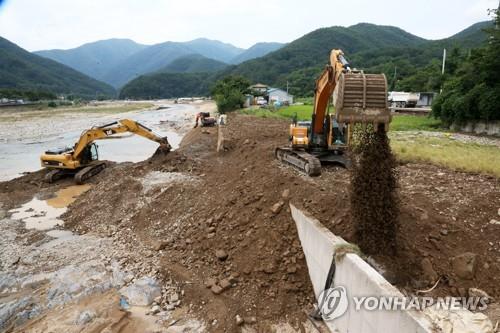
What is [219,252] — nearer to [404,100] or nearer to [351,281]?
[351,281]

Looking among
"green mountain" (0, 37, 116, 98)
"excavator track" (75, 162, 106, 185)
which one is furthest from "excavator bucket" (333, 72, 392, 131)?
"green mountain" (0, 37, 116, 98)

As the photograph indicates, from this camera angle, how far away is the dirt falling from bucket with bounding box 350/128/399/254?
7047 mm

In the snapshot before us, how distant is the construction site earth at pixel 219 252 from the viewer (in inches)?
269

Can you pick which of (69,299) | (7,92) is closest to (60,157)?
(69,299)

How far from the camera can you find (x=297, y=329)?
6480 millimetres

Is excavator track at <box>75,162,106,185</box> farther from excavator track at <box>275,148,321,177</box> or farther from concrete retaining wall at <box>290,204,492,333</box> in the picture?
concrete retaining wall at <box>290,204,492,333</box>

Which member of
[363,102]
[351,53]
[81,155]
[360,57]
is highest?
[351,53]

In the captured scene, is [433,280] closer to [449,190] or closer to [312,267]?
[312,267]

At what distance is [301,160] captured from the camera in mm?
11516

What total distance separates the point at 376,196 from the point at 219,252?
3.75 metres

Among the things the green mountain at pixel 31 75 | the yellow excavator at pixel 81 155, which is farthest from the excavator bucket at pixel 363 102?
the green mountain at pixel 31 75

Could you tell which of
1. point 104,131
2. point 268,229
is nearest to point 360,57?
point 104,131

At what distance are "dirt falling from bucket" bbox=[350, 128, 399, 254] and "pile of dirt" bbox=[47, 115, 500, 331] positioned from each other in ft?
0.95

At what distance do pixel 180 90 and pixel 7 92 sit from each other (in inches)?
4158
